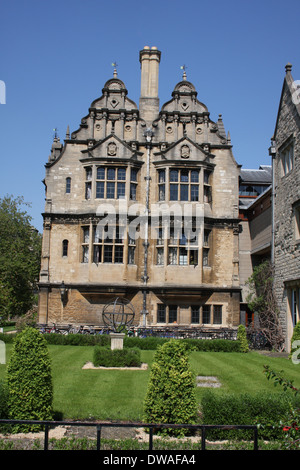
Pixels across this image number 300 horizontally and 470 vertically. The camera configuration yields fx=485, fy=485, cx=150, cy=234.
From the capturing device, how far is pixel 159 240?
106ft

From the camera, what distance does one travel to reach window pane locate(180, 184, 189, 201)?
3234 cm

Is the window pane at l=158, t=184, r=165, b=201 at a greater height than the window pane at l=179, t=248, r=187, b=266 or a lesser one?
greater

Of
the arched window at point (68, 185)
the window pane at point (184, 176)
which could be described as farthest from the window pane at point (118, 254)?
the window pane at point (184, 176)

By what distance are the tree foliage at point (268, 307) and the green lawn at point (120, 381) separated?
287 centimetres

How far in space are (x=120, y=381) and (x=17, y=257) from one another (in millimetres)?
30864

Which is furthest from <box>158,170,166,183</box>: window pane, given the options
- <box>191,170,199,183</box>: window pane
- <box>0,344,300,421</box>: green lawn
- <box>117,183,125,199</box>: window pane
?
<box>0,344,300,421</box>: green lawn

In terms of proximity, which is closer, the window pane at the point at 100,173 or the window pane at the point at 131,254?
the window pane at the point at 131,254

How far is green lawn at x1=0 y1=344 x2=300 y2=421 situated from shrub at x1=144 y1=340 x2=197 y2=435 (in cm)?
78

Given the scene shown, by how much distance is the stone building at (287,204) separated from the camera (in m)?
24.8

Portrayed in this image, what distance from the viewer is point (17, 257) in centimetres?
4541

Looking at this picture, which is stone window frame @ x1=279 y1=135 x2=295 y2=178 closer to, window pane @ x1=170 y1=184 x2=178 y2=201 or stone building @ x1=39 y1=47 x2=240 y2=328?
stone building @ x1=39 y1=47 x2=240 y2=328

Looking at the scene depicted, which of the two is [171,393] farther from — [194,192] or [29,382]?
[194,192]

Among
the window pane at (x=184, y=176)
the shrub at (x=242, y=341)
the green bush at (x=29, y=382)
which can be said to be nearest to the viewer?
the green bush at (x=29, y=382)

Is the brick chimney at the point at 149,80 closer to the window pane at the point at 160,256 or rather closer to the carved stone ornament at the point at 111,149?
the carved stone ornament at the point at 111,149
